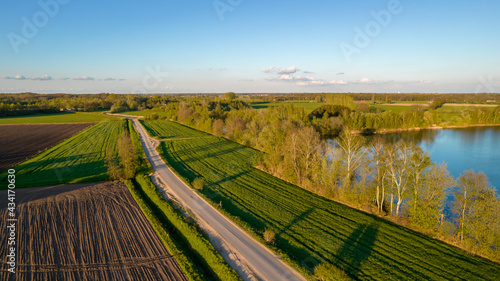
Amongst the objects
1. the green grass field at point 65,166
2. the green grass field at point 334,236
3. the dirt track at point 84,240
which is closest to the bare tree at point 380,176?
the green grass field at point 334,236

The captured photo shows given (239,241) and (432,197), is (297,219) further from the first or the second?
(432,197)

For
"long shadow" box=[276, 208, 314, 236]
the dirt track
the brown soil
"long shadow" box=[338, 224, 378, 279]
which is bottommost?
"long shadow" box=[338, 224, 378, 279]

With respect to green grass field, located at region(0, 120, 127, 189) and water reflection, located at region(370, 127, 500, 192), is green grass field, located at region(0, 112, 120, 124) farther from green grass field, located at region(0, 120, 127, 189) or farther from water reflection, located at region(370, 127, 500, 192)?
water reflection, located at region(370, 127, 500, 192)

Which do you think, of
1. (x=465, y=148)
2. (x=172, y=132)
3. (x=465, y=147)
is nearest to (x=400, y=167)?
(x=465, y=148)

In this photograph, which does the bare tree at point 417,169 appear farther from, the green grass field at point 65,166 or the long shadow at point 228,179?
the green grass field at point 65,166

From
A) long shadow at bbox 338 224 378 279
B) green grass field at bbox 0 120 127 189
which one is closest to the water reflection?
long shadow at bbox 338 224 378 279

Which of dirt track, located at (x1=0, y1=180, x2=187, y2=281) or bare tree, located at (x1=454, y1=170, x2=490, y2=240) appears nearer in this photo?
dirt track, located at (x1=0, y1=180, x2=187, y2=281)

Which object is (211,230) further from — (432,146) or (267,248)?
(432,146)

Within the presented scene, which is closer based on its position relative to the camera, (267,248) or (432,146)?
(267,248)

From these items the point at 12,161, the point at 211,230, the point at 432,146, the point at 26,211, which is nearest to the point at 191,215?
the point at 211,230
